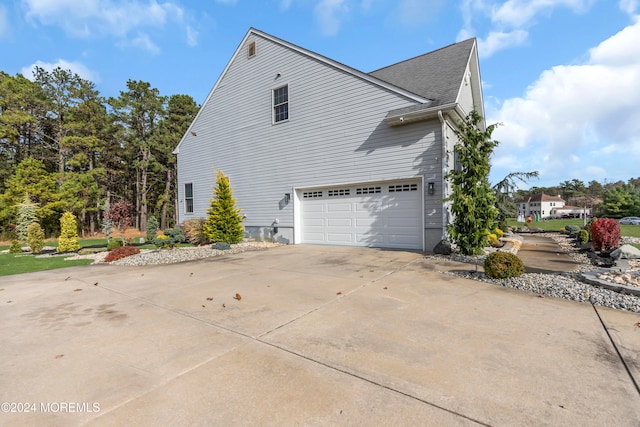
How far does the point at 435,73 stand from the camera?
33.2 ft

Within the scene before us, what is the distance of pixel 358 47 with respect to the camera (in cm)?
1177

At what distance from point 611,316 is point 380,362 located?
10.5 feet

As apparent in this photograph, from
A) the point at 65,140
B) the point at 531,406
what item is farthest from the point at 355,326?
the point at 65,140

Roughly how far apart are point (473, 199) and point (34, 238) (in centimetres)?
1442

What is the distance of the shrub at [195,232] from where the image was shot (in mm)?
11883

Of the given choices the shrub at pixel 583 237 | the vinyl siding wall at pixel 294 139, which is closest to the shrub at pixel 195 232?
the vinyl siding wall at pixel 294 139

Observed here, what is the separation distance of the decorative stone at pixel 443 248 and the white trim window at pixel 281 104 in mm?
7693

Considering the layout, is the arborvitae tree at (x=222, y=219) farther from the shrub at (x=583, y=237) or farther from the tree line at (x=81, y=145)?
the tree line at (x=81, y=145)

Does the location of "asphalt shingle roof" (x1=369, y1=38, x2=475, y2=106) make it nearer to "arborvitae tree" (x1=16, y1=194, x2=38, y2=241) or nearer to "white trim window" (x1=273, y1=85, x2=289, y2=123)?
"white trim window" (x1=273, y1=85, x2=289, y2=123)

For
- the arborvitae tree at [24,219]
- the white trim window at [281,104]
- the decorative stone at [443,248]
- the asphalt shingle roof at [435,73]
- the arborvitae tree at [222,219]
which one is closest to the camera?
the decorative stone at [443,248]

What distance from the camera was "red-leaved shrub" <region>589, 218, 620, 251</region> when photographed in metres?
7.35

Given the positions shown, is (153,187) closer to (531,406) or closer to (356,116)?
(356,116)

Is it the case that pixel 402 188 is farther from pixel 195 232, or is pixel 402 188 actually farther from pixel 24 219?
pixel 24 219

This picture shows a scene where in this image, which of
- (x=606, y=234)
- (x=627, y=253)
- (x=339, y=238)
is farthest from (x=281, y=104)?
(x=627, y=253)
